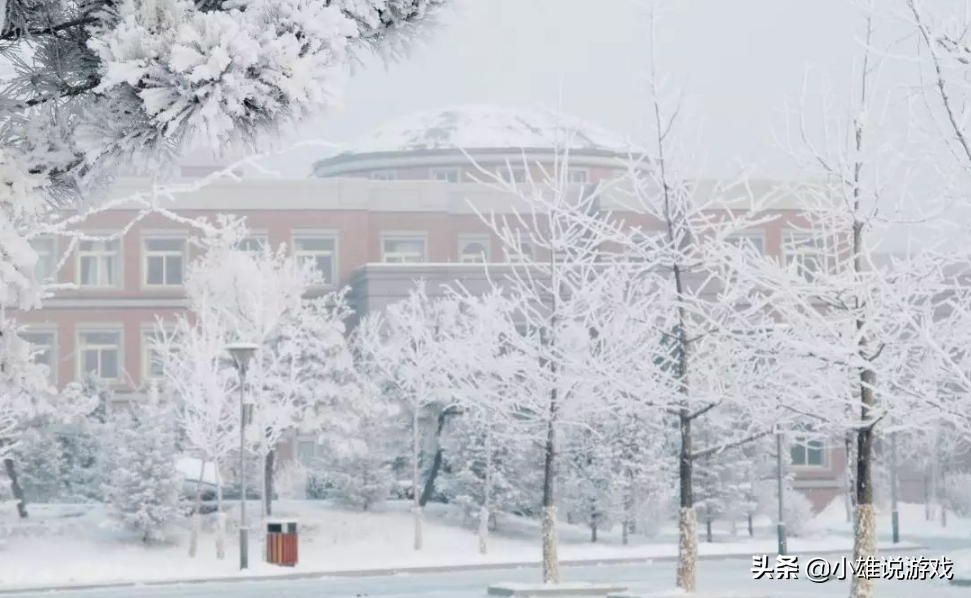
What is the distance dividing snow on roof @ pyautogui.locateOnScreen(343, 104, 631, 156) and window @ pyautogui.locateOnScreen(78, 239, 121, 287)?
998 inches

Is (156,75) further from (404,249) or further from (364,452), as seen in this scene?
(404,249)

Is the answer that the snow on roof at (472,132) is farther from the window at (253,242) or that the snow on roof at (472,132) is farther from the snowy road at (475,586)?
the snowy road at (475,586)

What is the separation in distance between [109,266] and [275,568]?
28.9 metres

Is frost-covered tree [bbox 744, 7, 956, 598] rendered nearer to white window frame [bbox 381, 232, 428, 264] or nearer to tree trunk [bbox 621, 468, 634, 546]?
tree trunk [bbox 621, 468, 634, 546]

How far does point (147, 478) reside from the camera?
37.8 metres

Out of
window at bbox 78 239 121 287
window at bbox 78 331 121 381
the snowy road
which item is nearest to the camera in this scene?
the snowy road

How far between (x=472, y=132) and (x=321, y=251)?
29.5 metres

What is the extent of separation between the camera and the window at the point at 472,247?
63062mm

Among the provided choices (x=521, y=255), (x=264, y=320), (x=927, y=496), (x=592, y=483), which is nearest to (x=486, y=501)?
(x=592, y=483)

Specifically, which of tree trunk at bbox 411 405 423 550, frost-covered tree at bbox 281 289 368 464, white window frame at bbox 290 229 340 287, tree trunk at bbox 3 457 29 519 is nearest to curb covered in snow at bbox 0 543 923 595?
tree trunk at bbox 411 405 423 550

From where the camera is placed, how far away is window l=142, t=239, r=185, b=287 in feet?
195

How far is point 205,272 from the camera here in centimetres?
4222

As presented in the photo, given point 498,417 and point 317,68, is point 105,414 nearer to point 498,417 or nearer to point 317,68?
point 498,417

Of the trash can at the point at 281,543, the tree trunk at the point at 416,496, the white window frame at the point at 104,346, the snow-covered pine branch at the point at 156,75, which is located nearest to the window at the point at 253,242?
the white window frame at the point at 104,346
